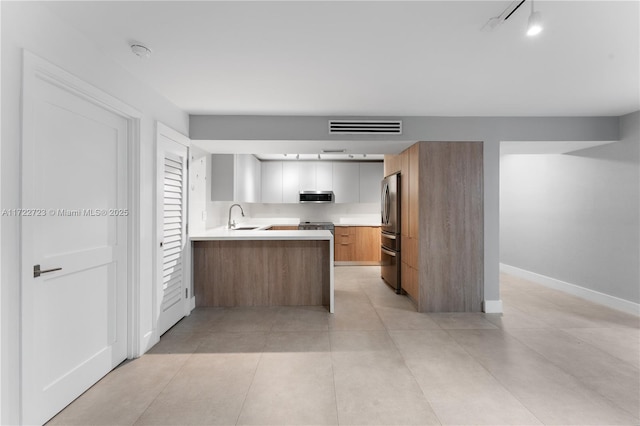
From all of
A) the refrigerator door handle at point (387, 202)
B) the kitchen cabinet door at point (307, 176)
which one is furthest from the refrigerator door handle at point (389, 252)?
the kitchen cabinet door at point (307, 176)

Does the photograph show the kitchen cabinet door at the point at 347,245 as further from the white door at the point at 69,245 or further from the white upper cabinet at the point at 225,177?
the white door at the point at 69,245

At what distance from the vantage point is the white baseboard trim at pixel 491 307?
3.76 metres

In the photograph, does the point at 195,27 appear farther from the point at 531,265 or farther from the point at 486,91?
the point at 531,265

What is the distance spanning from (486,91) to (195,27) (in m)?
2.58

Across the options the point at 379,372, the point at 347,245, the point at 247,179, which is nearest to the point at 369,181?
the point at 347,245

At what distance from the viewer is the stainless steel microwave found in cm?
670

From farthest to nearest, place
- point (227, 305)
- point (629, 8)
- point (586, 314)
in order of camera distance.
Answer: point (227, 305), point (586, 314), point (629, 8)

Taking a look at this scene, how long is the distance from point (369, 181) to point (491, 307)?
12.4ft

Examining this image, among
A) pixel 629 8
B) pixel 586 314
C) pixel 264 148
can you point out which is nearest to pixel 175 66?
pixel 264 148

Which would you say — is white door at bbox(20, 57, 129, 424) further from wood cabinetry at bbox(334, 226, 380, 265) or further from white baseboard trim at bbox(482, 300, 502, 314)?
wood cabinetry at bbox(334, 226, 380, 265)

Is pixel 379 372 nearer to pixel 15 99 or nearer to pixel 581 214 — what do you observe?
pixel 15 99

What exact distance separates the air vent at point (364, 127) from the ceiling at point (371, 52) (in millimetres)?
286

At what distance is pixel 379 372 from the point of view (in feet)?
7.77

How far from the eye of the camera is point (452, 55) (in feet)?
7.50
